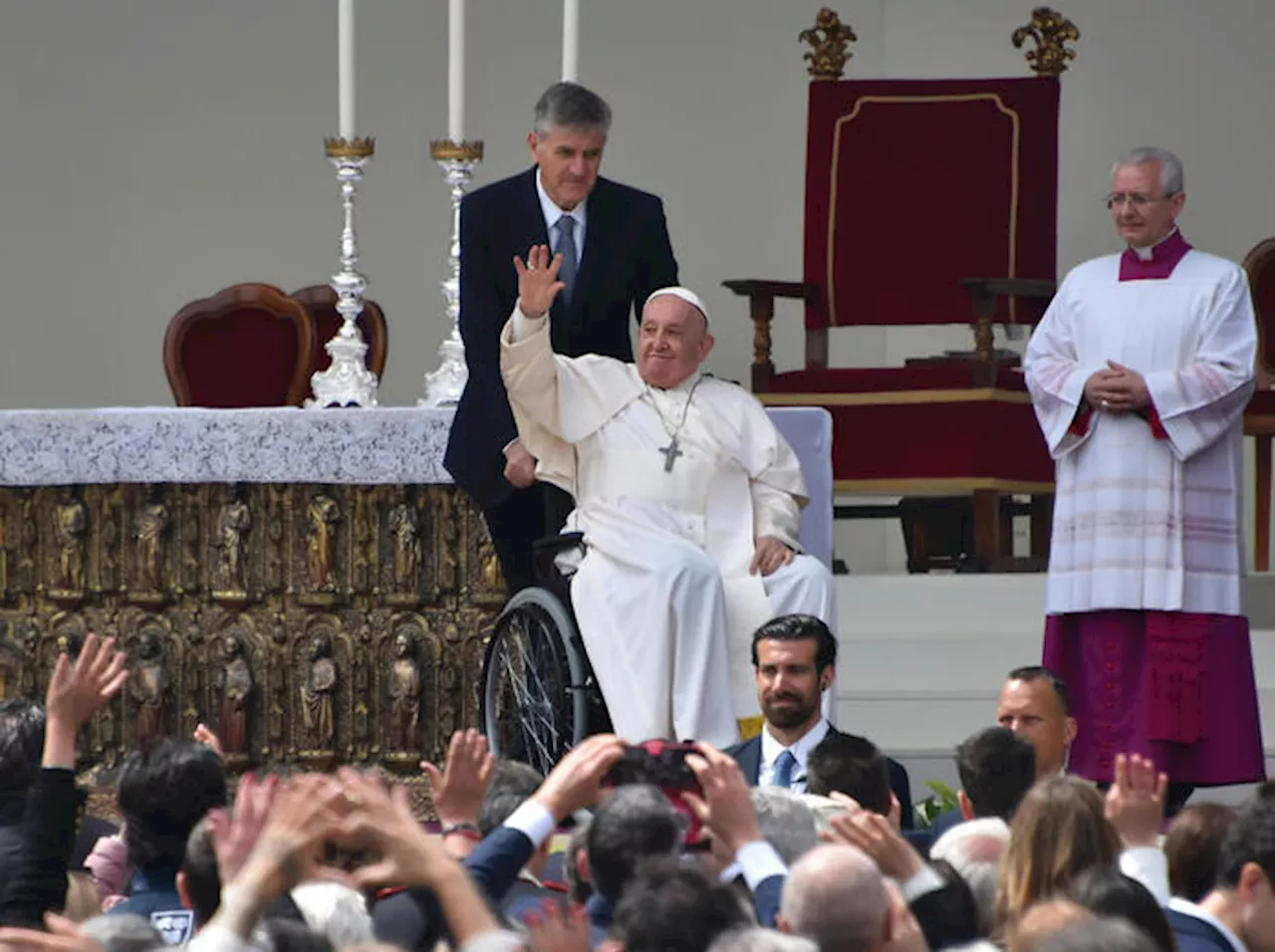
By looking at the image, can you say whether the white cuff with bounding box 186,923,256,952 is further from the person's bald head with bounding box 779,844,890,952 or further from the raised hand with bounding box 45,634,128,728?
the raised hand with bounding box 45,634,128,728

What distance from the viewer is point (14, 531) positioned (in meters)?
8.09

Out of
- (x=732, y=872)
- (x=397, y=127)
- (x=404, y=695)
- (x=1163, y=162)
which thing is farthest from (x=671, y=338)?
(x=397, y=127)

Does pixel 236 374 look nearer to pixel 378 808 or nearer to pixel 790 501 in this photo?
pixel 790 501

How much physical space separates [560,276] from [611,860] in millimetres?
3817

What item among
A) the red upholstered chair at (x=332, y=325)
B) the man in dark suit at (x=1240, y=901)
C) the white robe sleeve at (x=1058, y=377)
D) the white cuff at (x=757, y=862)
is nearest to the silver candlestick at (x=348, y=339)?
the red upholstered chair at (x=332, y=325)

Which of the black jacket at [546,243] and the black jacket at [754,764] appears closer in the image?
the black jacket at [754,764]

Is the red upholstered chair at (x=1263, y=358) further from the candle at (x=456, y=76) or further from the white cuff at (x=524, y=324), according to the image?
the white cuff at (x=524, y=324)

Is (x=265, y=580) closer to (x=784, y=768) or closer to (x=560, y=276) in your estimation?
(x=560, y=276)

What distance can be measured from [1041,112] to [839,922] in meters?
7.46

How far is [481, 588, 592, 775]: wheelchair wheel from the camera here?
23.2ft

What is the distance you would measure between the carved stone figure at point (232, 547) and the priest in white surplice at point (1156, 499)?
216 centimetres

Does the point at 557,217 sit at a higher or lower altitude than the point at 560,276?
higher

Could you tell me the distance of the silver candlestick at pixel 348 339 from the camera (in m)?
8.30

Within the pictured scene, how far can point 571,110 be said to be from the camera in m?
7.46
